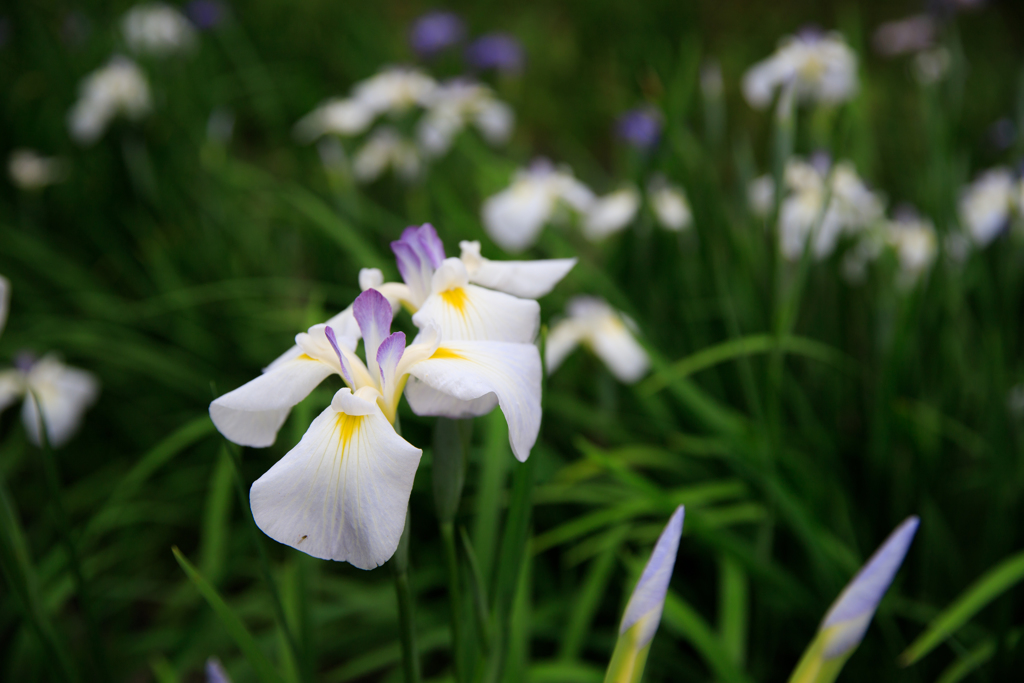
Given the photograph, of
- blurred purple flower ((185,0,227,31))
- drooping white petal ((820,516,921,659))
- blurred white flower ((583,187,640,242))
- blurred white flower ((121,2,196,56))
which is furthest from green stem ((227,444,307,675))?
blurred purple flower ((185,0,227,31))

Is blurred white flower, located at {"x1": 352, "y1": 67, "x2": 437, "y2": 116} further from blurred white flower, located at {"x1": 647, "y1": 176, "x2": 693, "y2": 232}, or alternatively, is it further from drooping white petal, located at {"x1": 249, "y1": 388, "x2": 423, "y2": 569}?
drooping white petal, located at {"x1": 249, "y1": 388, "x2": 423, "y2": 569}

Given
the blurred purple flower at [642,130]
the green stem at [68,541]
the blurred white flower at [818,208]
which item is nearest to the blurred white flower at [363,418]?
the green stem at [68,541]

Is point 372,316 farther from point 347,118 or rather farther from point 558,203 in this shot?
point 347,118

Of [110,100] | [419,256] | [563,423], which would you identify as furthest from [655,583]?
[110,100]

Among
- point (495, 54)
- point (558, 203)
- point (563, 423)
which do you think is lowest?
point (563, 423)

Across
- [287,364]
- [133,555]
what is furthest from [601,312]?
[133,555]
